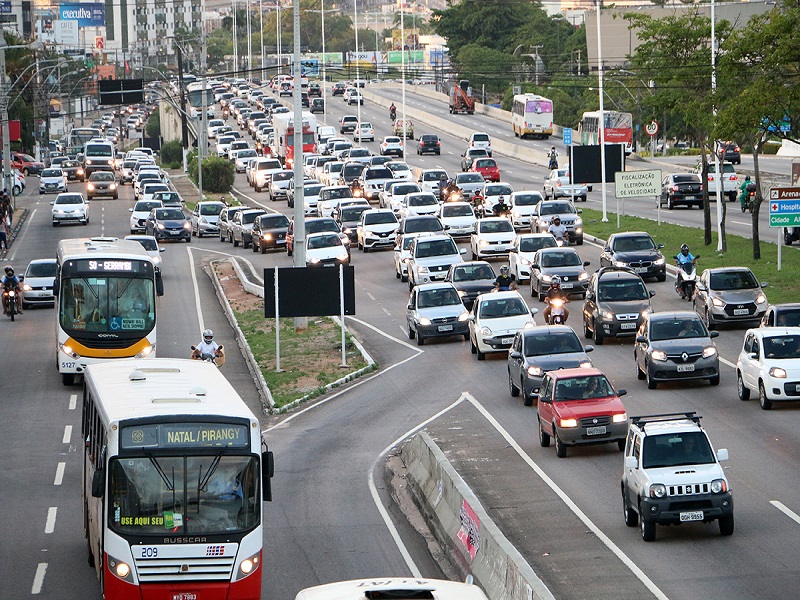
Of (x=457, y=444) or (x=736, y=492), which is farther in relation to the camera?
(x=457, y=444)

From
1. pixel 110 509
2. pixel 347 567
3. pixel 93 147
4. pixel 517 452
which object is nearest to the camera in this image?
pixel 110 509

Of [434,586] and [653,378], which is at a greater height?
[434,586]

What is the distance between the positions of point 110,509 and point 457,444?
12528mm

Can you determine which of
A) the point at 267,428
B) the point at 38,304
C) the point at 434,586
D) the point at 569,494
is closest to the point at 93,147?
the point at 38,304

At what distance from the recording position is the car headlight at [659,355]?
31375 mm

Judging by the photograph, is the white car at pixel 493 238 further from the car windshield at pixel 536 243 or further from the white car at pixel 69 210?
the white car at pixel 69 210

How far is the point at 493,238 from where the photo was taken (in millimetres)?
53188

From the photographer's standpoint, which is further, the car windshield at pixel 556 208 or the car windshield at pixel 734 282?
the car windshield at pixel 556 208

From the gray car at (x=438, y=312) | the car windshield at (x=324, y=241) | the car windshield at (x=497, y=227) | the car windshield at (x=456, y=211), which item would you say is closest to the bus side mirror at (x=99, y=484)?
the gray car at (x=438, y=312)

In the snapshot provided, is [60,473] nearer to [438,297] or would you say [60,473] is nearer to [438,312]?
[438,312]

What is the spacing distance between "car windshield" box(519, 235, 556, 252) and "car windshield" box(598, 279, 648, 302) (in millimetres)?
10165

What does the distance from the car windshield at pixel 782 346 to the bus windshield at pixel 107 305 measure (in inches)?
549

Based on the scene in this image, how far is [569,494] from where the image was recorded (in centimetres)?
2352

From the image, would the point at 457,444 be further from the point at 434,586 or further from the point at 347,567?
the point at 434,586
